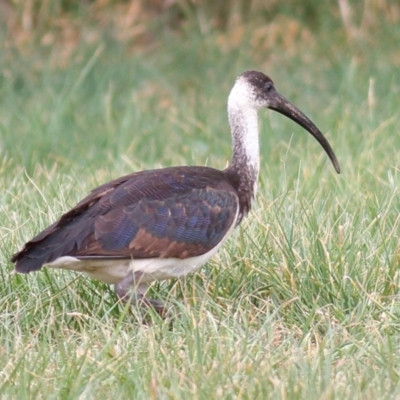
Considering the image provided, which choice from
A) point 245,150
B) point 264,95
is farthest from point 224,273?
point 264,95

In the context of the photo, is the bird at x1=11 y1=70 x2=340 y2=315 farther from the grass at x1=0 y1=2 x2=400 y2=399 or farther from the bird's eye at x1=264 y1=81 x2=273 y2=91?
the bird's eye at x1=264 y1=81 x2=273 y2=91

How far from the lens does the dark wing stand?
4719 millimetres

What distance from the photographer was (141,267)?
4863 millimetres

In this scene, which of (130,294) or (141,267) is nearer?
(130,294)

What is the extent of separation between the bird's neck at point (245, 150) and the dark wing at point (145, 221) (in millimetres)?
184

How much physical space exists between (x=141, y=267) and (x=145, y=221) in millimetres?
197

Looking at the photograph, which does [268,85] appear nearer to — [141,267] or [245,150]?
[245,150]

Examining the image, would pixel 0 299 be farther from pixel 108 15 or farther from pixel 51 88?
pixel 108 15

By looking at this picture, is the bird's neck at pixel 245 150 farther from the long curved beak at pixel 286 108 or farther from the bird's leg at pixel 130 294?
the bird's leg at pixel 130 294

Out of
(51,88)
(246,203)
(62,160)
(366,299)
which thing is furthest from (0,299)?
(51,88)

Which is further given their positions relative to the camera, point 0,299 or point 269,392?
point 0,299

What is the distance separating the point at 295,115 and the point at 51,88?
4.11 metres

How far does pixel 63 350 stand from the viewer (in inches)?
163

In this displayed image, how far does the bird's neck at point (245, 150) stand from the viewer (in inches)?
210
